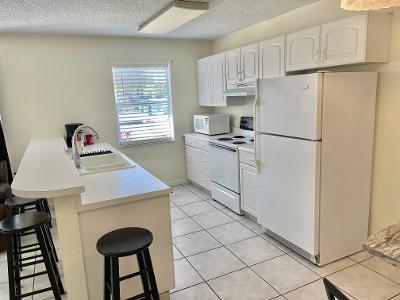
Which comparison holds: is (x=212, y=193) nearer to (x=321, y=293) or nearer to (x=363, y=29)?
(x=321, y=293)

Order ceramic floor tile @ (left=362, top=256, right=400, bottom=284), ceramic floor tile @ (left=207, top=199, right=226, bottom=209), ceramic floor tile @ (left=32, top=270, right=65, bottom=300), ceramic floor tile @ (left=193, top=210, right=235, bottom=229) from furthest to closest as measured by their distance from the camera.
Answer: ceramic floor tile @ (left=207, top=199, right=226, bottom=209) → ceramic floor tile @ (left=193, top=210, right=235, bottom=229) → ceramic floor tile @ (left=362, top=256, right=400, bottom=284) → ceramic floor tile @ (left=32, top=270, right=65, bottom=300)

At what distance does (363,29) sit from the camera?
7.61ft

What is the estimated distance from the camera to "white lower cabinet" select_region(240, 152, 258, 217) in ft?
10.9

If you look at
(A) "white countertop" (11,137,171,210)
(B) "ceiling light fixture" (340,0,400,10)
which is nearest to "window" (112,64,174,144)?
(A) "white countertop" (11,137,171,210)

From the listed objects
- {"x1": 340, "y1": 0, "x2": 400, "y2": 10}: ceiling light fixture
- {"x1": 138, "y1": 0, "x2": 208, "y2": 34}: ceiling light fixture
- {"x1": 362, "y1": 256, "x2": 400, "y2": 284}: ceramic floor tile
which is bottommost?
{"x1": 362, "y1": 256, "x2": 400, "y2": 284}: ceramic floor tile

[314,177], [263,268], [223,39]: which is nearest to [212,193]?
[263,268]

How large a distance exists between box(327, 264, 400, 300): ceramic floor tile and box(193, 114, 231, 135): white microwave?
8.42 feet

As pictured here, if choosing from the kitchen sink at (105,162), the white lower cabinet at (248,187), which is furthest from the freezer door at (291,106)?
the kitchen sink at (105,162)

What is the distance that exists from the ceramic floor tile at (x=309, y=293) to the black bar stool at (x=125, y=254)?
110cm

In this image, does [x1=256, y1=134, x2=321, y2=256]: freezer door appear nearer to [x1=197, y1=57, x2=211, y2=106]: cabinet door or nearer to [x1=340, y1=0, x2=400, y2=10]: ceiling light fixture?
[x1=340, y1=0, x2=400, y2=10]: ceiling light fixture

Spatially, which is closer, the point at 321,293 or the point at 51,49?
the point at 321,293

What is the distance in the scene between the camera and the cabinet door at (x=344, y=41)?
2.34 metres

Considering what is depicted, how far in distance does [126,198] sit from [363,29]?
2.22 metres

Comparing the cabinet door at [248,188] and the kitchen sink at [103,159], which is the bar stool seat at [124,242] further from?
the cabinet door at [248,188]
